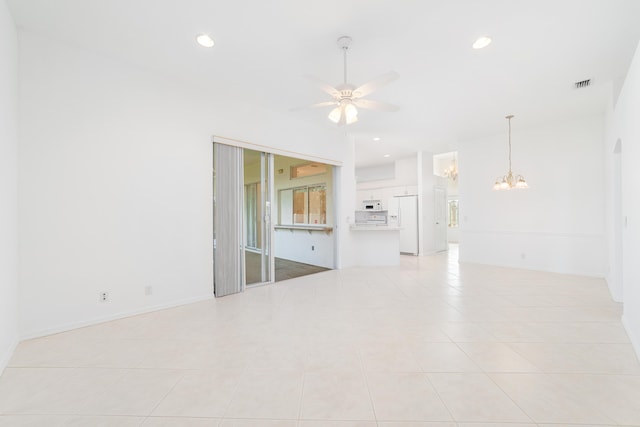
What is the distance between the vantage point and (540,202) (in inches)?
242

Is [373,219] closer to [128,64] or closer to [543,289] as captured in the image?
[543,289]

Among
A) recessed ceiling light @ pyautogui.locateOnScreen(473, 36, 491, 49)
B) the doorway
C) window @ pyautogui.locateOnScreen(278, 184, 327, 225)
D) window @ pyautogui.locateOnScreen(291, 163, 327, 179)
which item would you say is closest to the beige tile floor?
the doorway

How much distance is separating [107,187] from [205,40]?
6.61ft

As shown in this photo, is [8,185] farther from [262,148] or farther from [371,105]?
A: [371,105]

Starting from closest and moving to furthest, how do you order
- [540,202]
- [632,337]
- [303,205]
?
1. [632,337]
2. [540,202]
3. [303,205]

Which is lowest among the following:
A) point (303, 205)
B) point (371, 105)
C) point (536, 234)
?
point (536, 234)

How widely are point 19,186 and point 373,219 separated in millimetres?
6027

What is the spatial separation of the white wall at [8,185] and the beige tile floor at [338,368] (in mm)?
303

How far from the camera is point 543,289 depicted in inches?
179

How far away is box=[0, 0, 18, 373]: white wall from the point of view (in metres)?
2.34

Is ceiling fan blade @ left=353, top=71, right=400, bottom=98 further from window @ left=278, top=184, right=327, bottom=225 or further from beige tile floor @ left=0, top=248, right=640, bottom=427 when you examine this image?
window @ left=278, top=184, right=327, bottom=225

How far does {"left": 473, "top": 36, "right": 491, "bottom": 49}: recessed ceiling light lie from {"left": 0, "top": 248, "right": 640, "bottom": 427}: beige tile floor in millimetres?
3070

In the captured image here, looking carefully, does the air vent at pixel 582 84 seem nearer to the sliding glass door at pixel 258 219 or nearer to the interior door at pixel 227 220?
the sliding glass door at pixel 258 219

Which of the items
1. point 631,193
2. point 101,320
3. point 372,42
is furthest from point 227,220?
point 631,193
